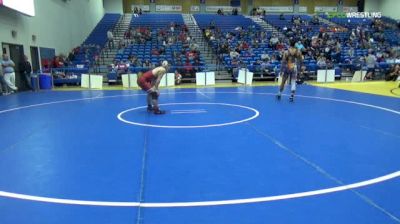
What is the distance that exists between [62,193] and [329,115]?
709cm

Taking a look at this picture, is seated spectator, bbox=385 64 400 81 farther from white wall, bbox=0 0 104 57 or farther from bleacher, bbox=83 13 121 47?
bleacher, bbox=83 13 121 47

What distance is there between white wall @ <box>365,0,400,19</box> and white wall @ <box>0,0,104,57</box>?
30929 mm

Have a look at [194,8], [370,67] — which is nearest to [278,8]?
[194,8]

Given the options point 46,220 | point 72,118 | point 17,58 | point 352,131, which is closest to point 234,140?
point 352,131

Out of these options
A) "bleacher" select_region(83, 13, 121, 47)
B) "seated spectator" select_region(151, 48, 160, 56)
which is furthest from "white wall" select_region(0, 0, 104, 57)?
"seated spectator" select_region(151, 48, 160, 56)

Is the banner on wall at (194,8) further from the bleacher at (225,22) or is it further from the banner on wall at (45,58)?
the banner on wall at (45,58)

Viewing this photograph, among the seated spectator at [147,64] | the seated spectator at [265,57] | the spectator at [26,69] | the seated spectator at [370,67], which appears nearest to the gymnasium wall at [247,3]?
the seated spectator at [265,57]

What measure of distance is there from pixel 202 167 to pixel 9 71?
1330cm

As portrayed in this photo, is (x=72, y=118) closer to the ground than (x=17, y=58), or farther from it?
closer to the ground

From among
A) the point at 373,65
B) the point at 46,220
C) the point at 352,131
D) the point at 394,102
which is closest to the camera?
the point at 46,220

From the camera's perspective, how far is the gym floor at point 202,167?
3756 millimetres

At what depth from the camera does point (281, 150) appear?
236 inches

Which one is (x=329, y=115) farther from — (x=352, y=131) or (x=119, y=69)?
(x=119, y=69)

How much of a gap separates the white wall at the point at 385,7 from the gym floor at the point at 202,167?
33.7 metres
